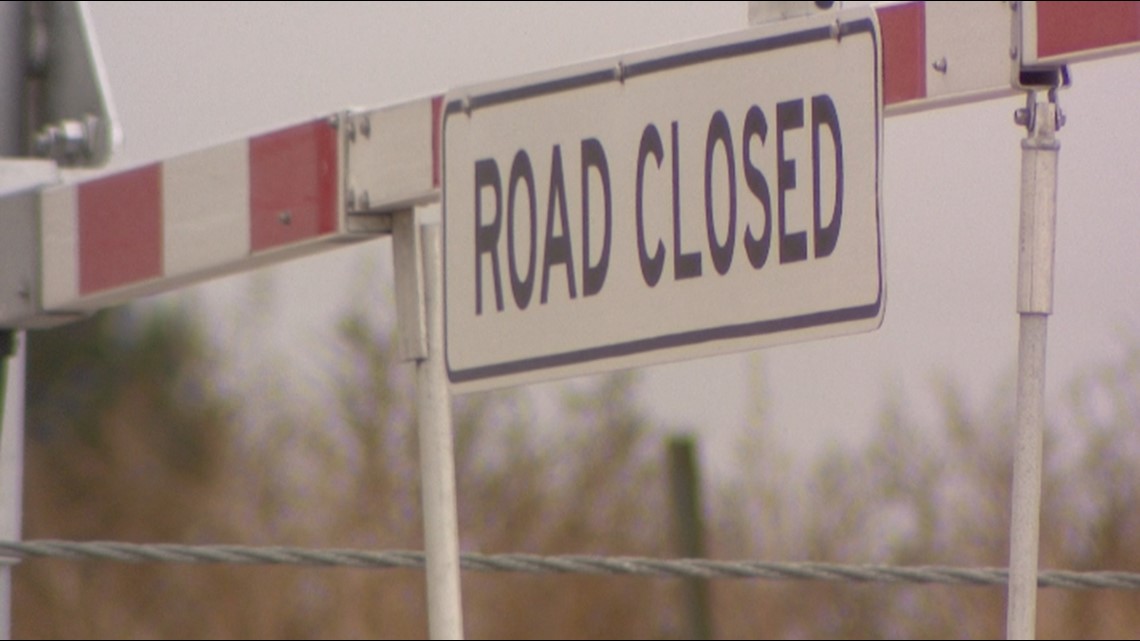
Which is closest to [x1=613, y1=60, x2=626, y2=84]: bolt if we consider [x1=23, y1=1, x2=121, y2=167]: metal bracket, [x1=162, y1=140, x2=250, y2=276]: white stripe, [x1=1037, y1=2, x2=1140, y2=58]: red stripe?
[x1=1037, y1=2, x2=1140, y2=58]: red stripe

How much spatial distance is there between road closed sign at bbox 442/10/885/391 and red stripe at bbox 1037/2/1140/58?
11 centimetres

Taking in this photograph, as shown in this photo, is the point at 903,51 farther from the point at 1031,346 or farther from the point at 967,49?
the point at 1031,346

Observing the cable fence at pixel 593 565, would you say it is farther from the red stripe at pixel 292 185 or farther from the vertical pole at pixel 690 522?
the vertical pole at pixel 690 522

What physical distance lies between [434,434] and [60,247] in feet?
2.01

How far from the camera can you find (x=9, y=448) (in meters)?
1.97

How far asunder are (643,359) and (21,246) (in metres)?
0.93

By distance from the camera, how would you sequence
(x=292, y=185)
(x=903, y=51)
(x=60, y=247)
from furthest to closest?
(x=60, y=247) < (x=292, y=185) < (x=903, y=51)

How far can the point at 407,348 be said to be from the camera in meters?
1.55

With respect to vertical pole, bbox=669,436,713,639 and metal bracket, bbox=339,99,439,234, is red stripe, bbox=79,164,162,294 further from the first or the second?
vertical pole, bbox=669,436,713,639

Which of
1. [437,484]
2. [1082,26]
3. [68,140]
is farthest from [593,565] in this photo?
[1082,26]

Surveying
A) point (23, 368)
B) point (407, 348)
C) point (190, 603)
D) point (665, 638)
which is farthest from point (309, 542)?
point (407, 348)

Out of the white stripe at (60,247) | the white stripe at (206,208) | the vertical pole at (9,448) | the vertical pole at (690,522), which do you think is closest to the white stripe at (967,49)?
the white stripe at (206,208)

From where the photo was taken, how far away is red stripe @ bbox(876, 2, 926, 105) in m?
1.22

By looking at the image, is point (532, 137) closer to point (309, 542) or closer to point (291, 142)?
point (291, 142)
